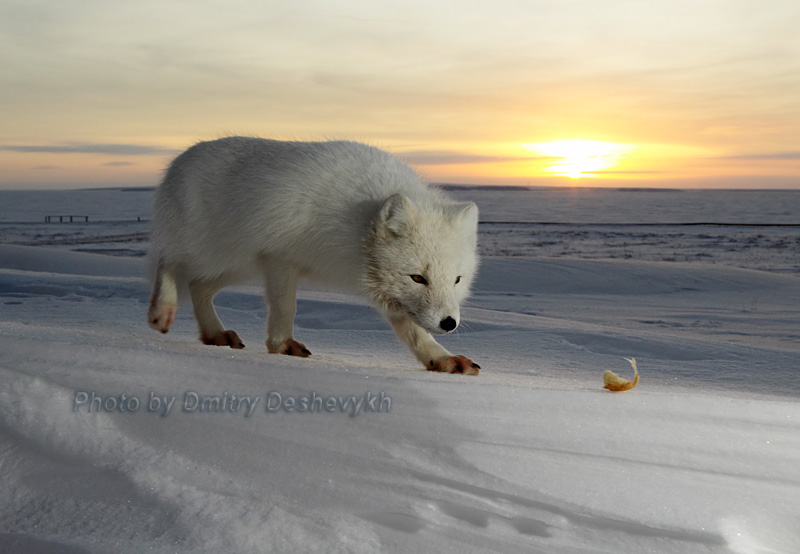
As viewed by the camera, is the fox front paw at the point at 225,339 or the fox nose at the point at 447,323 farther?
the fox front paw at the point at 225,339

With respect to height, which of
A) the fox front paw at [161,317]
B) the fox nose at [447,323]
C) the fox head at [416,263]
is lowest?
the fox front paw at [161,317]

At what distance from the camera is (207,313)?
331cm

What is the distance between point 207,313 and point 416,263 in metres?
1.22

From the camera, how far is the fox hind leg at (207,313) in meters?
3.26

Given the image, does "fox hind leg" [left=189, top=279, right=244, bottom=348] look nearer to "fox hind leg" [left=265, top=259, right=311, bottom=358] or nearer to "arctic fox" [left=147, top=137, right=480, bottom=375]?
"arctic fox" [left=147, top=137, right=480, bottom=375]

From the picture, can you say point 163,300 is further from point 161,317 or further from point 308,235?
point 308,235

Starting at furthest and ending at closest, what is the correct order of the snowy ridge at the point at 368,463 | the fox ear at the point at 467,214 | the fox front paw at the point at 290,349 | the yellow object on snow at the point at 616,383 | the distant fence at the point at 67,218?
the distant fence at the point at 67,218 → the fox front paw at the point at 290,349 → the fox ear at the point at 467,214 → the yellow object on snow at the point at 616,383 → the snowy ridge at the point at 368,463

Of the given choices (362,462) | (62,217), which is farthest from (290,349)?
(62,217)

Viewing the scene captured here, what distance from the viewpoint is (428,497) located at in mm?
1711

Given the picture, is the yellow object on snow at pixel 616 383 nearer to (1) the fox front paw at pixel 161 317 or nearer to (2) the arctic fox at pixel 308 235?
(2) the arctic fox at pixel 308 235

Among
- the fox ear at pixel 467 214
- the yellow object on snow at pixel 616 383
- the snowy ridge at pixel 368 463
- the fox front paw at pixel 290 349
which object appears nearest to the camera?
the snowy ridge at pixel 368 463

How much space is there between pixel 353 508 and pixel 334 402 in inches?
14.3

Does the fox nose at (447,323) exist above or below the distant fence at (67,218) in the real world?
above

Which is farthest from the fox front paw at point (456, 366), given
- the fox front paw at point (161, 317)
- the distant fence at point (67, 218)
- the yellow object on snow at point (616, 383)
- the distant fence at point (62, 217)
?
the distant fence at point (62, 217)
